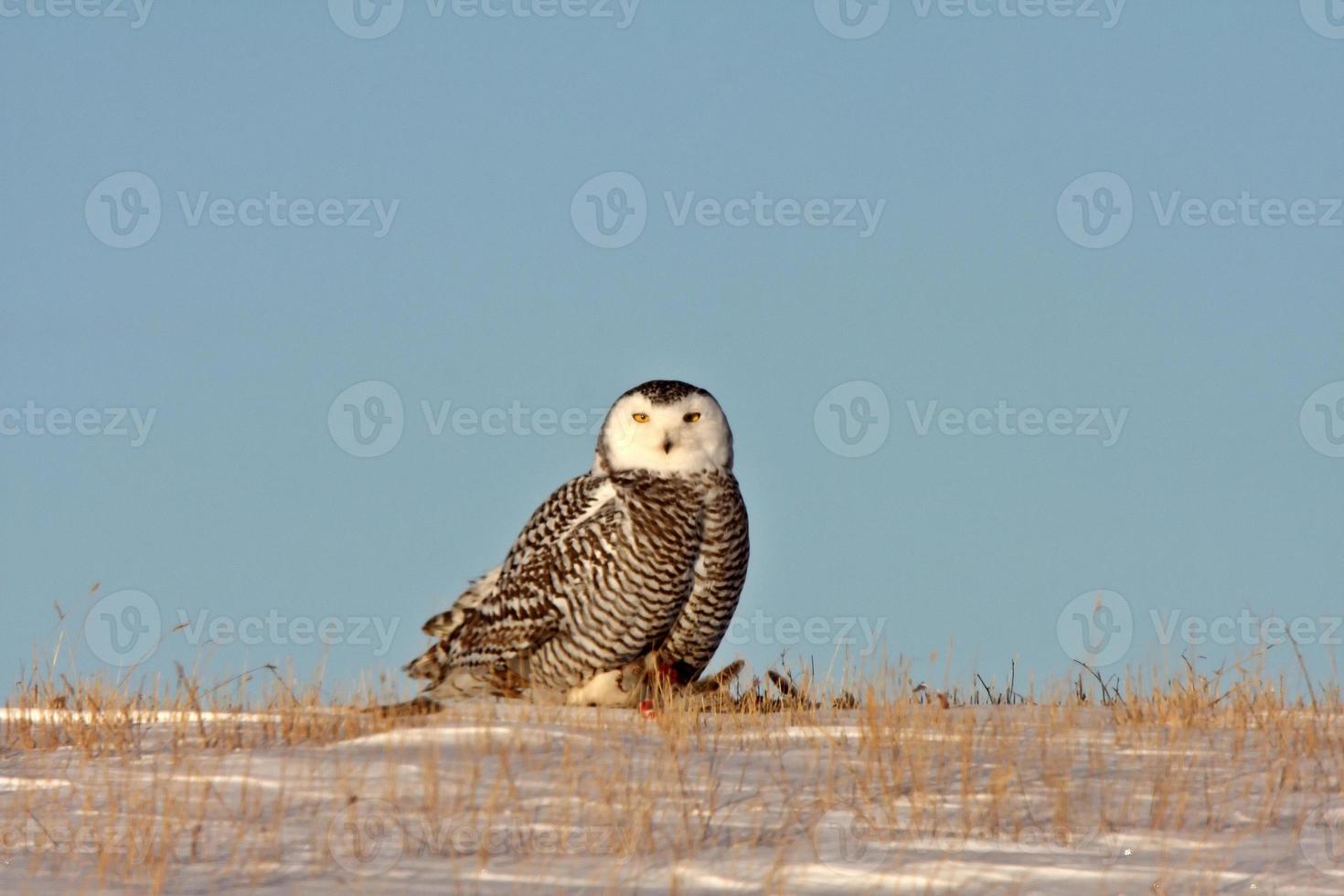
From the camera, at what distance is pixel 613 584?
9.48m

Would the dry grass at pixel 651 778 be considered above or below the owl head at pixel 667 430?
below

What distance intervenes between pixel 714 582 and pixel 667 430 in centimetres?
95

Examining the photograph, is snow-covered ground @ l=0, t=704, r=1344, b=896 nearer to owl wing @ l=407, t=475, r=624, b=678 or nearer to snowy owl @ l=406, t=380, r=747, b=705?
snowy owl @ l=406, t=380, r=747, b=705

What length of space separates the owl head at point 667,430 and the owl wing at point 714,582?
0.21 m

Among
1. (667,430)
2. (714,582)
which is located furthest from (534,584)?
(667,430)

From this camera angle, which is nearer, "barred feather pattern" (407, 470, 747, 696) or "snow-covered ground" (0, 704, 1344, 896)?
"snow-covered ground" (0, 704, 1344, 896)

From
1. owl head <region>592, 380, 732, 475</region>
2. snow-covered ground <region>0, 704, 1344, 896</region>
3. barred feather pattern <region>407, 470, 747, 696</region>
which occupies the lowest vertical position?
snow-covered ground <region>0, 704, 1344, 896</region>

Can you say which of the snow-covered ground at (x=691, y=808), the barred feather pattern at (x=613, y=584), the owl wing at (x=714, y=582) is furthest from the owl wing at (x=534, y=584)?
the snow-covered ground at (x=691, y=808)

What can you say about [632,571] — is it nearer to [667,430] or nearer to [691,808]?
[667,430]

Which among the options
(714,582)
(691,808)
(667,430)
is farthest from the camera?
(714,582)

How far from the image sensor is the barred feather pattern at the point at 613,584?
374 inches

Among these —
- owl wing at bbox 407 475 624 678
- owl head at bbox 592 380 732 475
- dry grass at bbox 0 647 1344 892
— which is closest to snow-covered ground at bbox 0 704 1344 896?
dry grass at bbox 0 647 1344 892

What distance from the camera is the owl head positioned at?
959cm

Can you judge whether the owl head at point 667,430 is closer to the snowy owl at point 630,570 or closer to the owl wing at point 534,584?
the snowy owl at point 630,570
